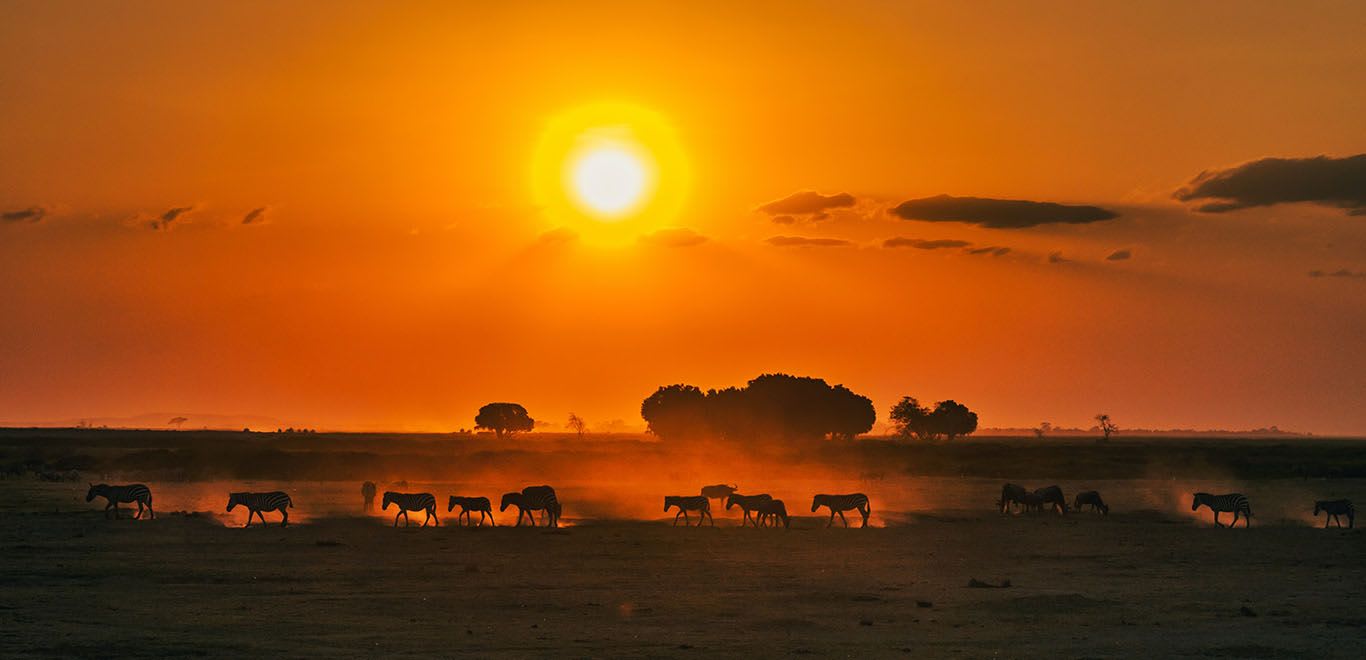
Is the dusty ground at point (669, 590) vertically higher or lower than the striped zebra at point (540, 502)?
lower

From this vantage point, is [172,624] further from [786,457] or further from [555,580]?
[786,457]

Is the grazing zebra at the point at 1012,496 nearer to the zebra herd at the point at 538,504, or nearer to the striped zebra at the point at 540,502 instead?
the zebra herd at the point at 538,504

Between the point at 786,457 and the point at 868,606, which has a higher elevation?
the point at 786,457

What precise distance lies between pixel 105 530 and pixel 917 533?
88.9ft

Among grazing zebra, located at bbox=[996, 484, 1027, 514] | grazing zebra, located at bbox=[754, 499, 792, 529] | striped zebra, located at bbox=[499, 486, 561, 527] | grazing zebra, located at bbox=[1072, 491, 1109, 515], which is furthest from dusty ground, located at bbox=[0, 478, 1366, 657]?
grazing zebra, located at bbox=[996, 484, 1027, 514]

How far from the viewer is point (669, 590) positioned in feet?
107

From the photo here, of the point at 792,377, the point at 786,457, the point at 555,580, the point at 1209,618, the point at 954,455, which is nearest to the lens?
the point at 1209,618

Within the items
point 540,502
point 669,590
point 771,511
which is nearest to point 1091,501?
point 771,511

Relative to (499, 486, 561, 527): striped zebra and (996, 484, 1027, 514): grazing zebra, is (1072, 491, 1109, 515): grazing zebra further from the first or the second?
(499, 486, 561, 527): striped zebra

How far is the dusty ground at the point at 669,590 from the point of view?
25047 mm

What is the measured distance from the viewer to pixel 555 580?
3456 centimetres

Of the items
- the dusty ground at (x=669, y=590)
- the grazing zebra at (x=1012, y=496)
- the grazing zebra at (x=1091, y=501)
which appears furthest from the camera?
the grazing zebra at (x=1012, y=496)

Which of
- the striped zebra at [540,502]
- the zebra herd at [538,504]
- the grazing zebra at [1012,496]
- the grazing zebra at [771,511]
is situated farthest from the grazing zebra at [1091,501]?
the striped zebra at [540,502]

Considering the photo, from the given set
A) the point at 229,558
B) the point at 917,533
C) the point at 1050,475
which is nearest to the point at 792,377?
the point at 1050,475
